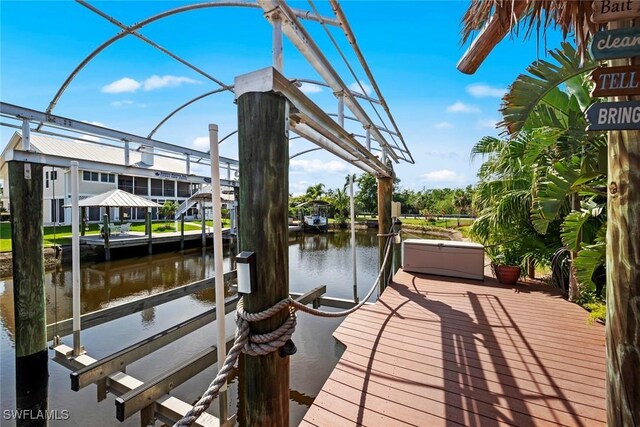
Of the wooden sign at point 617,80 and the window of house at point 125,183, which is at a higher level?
the window of house at point 125,183

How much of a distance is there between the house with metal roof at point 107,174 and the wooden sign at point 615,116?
474cm

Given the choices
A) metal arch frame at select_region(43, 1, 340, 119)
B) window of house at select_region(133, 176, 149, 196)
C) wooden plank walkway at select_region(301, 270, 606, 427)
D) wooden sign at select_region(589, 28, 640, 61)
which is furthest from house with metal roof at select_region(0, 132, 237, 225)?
wooden sign at select_region(589, 28, 640, 61)

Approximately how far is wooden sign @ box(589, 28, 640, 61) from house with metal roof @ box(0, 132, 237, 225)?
187 inches

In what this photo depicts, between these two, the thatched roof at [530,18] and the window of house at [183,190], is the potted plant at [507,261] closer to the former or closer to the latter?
the thatched roof at [530,18]

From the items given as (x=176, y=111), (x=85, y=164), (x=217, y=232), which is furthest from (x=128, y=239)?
(x=217, y=232)

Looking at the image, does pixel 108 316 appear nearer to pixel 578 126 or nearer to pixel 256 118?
pixel 256 118

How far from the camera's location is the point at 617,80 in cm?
139

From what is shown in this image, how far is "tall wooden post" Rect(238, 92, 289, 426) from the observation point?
153 centimetres

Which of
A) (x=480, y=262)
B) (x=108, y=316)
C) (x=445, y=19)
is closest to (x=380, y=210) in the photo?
A: (x=480, y=262)

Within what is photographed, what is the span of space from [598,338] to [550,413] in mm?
1873

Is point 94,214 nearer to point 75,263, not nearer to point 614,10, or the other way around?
point 75,263

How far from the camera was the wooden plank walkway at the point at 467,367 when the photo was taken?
7.20 ft

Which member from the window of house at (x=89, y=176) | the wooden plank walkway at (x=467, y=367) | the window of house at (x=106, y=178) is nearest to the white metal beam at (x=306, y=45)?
the wooden plank walkway at (x=467, y=367)

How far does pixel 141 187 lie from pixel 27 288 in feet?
81.0
